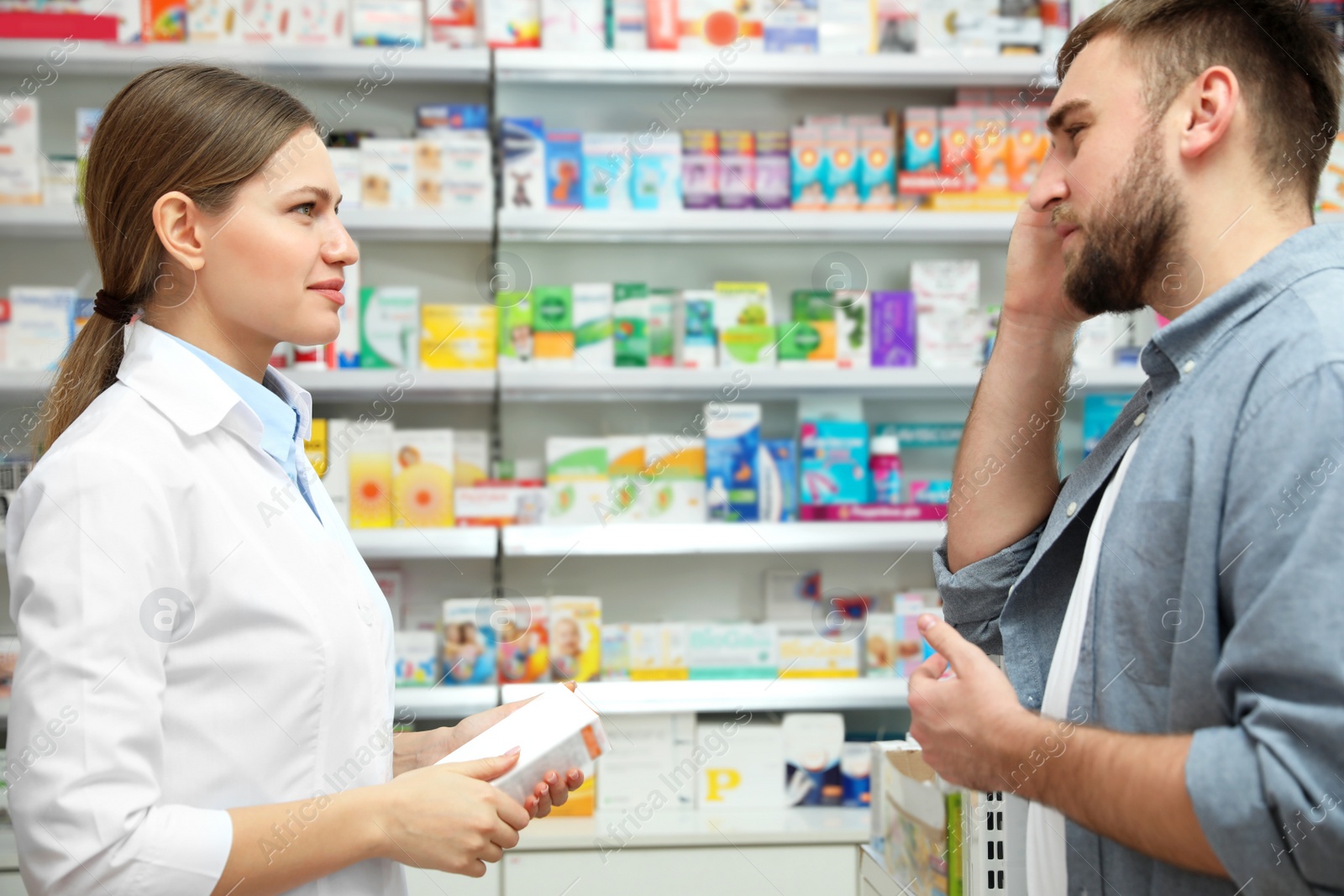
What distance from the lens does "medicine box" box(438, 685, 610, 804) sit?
1.14m

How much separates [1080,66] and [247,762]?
128 cm

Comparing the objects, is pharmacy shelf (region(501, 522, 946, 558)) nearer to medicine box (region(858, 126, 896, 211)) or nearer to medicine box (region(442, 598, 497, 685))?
medicine box (region(442, 598, 497, 685))

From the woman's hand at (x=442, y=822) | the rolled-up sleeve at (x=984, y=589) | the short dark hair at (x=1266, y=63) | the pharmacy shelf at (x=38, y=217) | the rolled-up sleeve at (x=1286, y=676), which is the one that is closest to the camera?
the rolled-up sleeve at (x=1286, y=676)

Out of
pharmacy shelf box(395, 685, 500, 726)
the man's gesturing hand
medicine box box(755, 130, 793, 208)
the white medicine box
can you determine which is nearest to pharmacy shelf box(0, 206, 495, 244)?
medicine box box(755, 130, 793, 208)

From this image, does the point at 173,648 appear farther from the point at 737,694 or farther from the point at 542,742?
the point at 737,694

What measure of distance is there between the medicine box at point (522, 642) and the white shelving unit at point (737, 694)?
0.25 ft

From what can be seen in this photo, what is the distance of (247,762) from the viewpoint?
107 cm

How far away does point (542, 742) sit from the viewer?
116cm

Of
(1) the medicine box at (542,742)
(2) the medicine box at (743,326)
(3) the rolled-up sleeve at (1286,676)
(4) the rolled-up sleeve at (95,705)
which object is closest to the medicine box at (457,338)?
(2) the medicine box at (743,326)

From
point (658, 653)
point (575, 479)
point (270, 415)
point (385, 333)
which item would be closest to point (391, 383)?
point (385, 333)

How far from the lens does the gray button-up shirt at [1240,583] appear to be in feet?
2.89

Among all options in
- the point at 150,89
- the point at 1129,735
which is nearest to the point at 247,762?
the point at 150,89

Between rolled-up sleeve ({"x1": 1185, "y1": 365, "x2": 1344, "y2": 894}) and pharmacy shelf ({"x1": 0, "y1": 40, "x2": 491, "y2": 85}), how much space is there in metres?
2.49

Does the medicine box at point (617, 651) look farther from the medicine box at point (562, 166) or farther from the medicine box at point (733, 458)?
the medicine box at point (562, 166)
